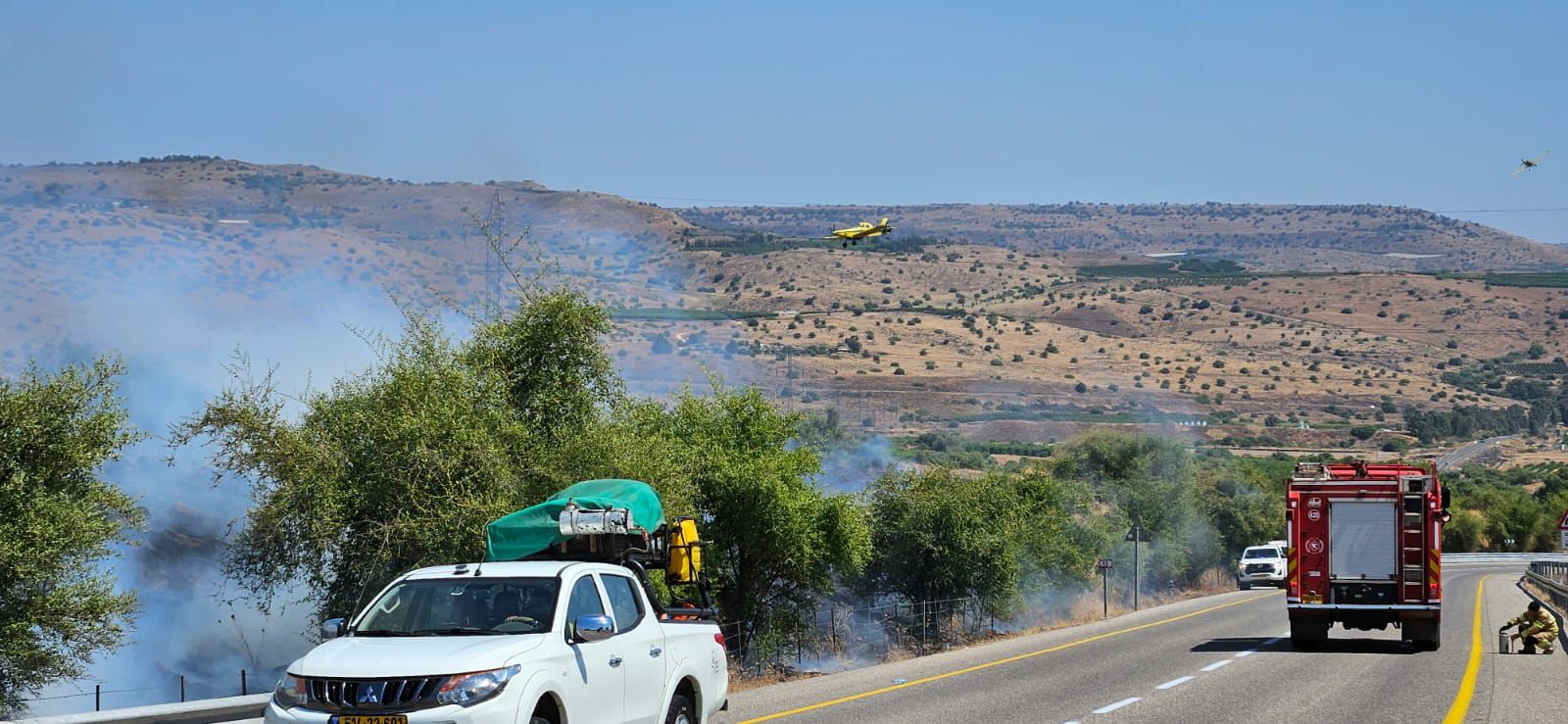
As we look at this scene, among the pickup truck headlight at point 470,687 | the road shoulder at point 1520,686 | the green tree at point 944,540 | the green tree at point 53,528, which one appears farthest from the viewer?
the green tree at point 944,540

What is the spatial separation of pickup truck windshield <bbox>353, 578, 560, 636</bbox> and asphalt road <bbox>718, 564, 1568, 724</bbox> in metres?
5.14

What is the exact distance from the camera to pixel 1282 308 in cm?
14525

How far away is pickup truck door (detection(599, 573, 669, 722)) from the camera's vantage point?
1091 centimetres

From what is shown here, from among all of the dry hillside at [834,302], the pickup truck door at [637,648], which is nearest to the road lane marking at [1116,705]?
the pickup truck door at [637,648]

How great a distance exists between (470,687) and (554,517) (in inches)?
212

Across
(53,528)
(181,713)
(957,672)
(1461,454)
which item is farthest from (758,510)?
(1461,454)

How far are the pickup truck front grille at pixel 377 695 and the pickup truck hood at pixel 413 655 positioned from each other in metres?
0.05

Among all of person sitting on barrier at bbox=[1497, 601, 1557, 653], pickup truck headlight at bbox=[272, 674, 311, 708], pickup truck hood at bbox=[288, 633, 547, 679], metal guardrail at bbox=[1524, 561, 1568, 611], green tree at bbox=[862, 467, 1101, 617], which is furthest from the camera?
green tree at bbox=[862, 467, 1101, 617]

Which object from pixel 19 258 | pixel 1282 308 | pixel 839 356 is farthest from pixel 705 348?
pixel 1282 308

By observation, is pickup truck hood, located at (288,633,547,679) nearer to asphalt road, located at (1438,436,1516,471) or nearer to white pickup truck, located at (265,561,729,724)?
white pickup truck, located at (265,561,729,724)

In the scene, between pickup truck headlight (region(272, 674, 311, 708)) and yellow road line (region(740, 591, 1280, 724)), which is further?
yellow road line (region(740, 591, 1280, 724))

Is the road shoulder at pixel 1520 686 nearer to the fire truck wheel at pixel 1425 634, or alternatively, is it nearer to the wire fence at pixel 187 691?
the fire truck wheel at pixel 1425 634

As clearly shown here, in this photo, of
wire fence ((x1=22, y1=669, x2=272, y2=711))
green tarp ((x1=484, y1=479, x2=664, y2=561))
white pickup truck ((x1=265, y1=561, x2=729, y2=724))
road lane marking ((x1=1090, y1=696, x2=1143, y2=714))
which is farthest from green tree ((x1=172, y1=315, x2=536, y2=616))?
wire fence ((x1=22, y1=669, x2=272, y2=711))

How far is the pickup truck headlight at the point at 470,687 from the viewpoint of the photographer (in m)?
9.14
